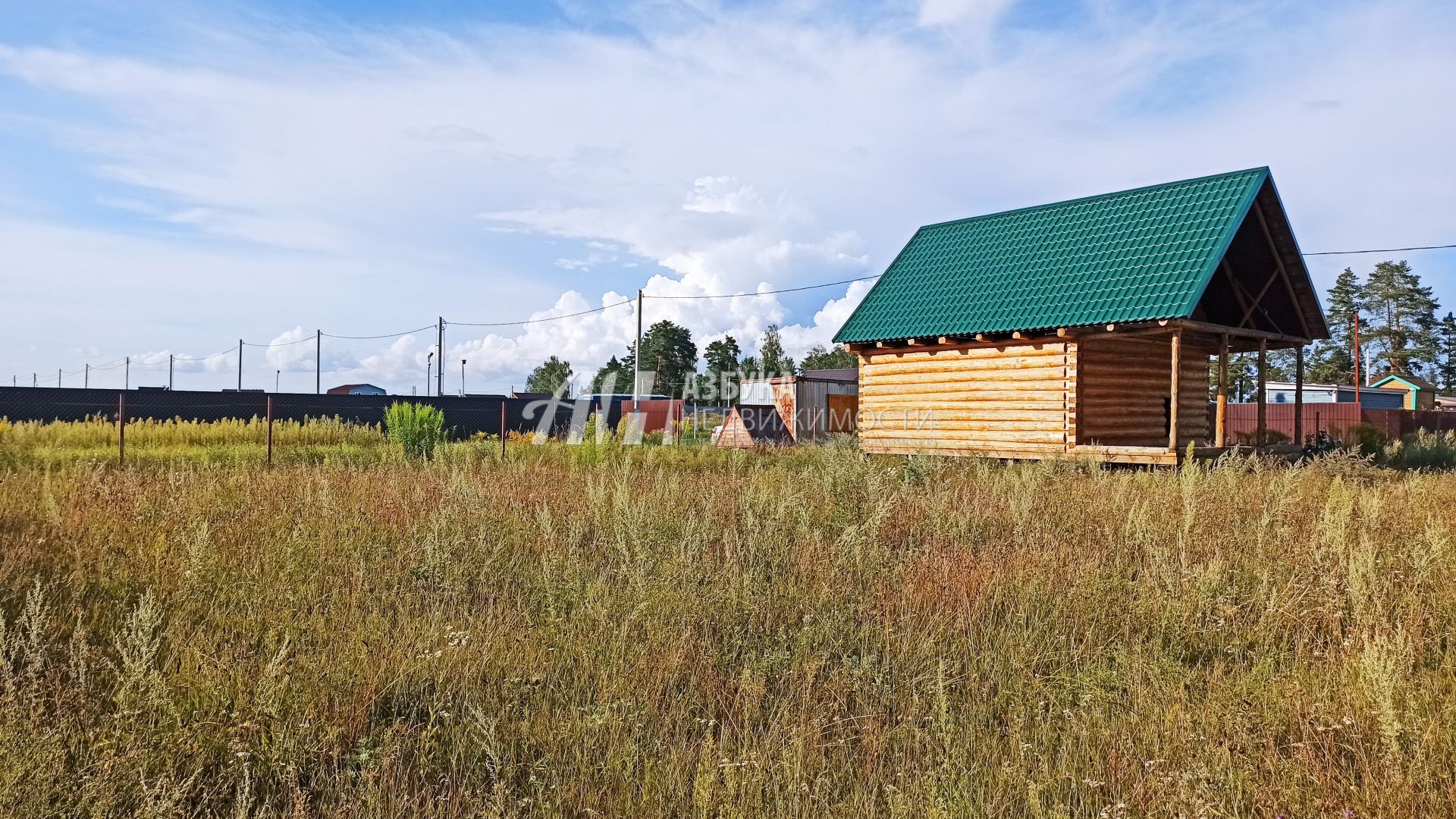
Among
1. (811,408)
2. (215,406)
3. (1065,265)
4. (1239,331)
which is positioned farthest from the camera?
(811,408)

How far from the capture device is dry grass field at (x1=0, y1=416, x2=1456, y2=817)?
3.30 metres

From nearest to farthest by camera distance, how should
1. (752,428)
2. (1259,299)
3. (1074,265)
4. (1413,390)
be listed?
(1074,265)
(1259,299)
(752,428)
(1413,390)

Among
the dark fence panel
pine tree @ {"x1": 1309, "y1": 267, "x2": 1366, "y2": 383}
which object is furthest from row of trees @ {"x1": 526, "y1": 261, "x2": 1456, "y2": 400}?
the dark fence panel

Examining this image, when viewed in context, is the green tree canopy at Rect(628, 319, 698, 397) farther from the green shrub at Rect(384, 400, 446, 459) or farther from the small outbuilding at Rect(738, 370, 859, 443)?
the green shrub at Rect(384, 400, 446, 459)

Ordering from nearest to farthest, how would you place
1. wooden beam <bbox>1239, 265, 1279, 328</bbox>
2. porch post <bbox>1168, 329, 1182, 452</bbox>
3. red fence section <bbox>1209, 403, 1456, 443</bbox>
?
porch post <bbox>1168, 329, 1182, 452</bbox> < wooden beam <bbox>1239, 265, 1279, 328</bbox> < red fence section <bbox>1209, 403, 1456, 443</bbox>

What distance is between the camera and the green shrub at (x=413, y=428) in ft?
53.1

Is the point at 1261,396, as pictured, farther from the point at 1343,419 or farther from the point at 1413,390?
the point at 1413,390

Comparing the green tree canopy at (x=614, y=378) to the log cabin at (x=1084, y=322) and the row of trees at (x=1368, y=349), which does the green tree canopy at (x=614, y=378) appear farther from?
the log cabin at (x=1084, y=322)

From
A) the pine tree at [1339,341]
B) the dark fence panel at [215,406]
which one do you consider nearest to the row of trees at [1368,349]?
the pine tree at [1339,341]

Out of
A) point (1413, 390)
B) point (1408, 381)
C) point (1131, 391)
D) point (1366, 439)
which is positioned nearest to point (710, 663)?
point (1131, 391)

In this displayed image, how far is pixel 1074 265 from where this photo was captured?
53.7ft

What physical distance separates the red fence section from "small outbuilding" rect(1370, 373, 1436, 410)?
20.3 meters

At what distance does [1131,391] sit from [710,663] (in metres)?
15.2

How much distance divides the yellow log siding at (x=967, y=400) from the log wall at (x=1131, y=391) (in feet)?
1.74
